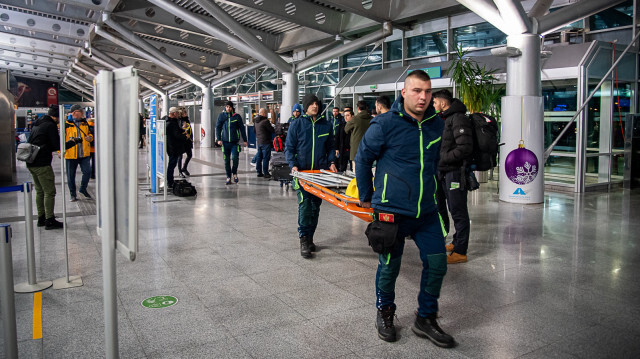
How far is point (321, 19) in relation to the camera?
1691 centimetres

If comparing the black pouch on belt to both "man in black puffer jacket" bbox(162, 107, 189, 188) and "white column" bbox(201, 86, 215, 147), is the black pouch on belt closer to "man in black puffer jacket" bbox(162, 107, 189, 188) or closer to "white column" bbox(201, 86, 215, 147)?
"man in black puffer jacket" bbox(162, 107, 189, 188)

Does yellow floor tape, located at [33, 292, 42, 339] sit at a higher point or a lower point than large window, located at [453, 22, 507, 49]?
lower

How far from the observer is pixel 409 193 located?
336cm

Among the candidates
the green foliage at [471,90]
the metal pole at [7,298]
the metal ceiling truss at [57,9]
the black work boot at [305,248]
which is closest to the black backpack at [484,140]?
the black work boot at [305,248]

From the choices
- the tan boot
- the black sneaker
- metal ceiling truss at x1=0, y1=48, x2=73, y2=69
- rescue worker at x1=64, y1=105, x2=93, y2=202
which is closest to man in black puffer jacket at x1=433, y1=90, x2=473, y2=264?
the tan boot

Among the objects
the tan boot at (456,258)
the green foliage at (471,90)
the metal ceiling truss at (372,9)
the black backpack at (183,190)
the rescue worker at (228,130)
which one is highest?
the metal ceiling truss at (372,9)

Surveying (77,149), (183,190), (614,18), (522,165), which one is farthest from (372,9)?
(77,149)

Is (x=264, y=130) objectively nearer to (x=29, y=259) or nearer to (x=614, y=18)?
(x=29, y=259)

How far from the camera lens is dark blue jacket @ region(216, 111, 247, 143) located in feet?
39.2

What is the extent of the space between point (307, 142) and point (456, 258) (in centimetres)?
209

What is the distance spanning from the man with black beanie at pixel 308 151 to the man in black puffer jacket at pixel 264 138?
277 inches

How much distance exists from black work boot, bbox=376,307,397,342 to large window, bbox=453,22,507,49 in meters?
12.8

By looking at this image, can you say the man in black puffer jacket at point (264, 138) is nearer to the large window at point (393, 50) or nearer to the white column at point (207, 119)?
the large window at point (393, 50)

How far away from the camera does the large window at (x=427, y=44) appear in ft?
54.0
